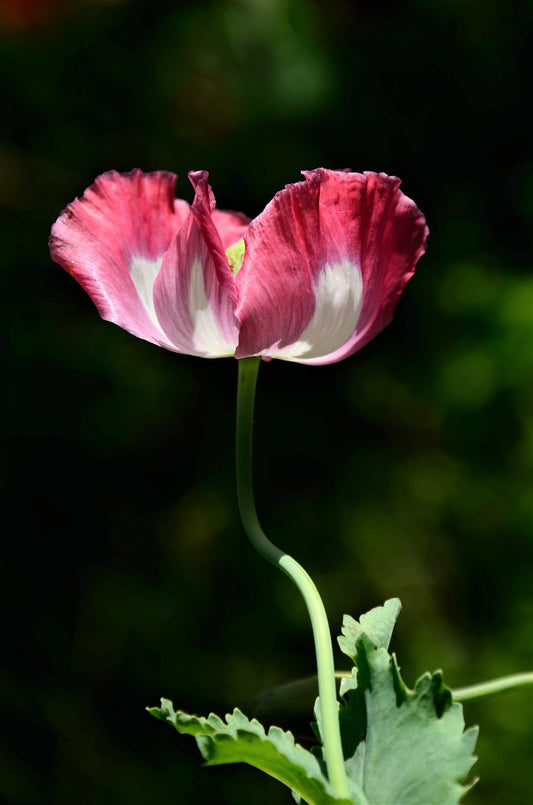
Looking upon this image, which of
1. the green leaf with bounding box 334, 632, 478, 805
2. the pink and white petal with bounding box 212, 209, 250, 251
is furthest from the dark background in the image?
the green leaf with bounding box 334, 632, 478, 805

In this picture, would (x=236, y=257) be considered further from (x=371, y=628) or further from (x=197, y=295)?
(x=371, y=628)

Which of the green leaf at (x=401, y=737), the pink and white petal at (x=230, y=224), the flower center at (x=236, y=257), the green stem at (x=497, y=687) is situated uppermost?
the pink and white petal at (x=230, y=224)

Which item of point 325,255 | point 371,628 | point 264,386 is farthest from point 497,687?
point 264,386

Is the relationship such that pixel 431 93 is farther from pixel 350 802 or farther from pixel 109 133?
pixel 350 802

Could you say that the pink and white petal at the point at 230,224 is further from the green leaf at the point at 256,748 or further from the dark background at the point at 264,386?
the dark background at the point at 264,386

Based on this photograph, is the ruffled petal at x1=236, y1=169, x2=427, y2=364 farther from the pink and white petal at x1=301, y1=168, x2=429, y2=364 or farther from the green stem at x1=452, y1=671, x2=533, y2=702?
the green stem at x1=452, y1=671, x2=533, y2=702

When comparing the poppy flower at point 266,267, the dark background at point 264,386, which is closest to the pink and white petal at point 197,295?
the poppy flower at point 266,267
